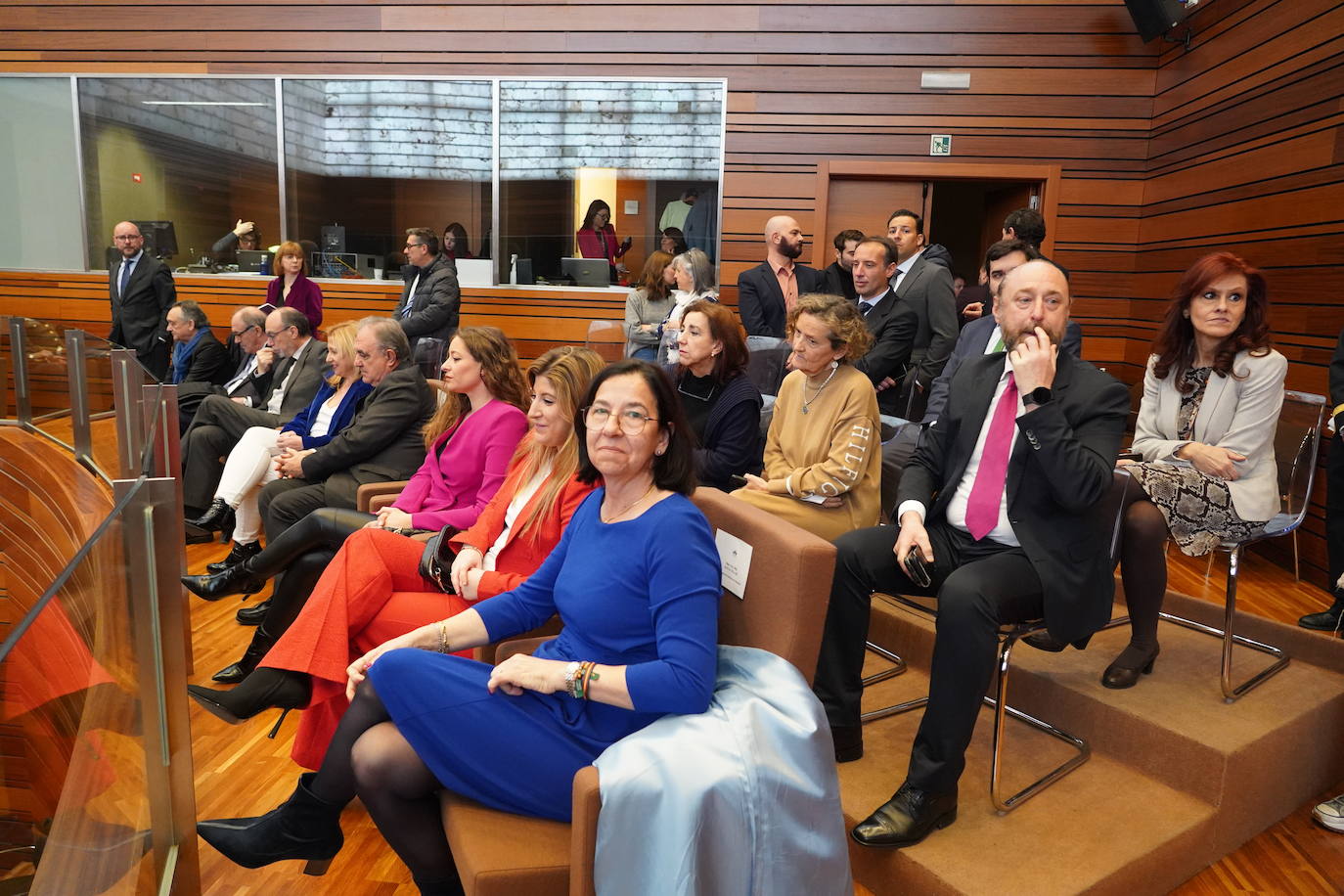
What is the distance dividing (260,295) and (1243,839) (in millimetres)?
7171

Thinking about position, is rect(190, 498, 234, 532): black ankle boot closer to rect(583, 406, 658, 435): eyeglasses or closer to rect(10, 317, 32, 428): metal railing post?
rect(10, 317, 32, 428): metal railing post

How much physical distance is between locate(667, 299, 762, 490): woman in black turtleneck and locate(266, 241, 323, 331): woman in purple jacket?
391 centimetres

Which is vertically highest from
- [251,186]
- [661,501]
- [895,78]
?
[895,78]

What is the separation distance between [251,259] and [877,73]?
4.90 meters

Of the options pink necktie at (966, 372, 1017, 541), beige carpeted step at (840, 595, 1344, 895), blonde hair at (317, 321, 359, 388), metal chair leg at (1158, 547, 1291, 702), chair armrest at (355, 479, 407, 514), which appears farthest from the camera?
blonde hair at (317, 321, 359, 388)

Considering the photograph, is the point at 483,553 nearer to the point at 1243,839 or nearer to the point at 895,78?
the point at 1243,839

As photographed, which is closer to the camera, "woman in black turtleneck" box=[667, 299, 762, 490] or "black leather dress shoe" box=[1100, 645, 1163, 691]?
"black leather dress shoe" box=[1100, 645, 1163, 691]

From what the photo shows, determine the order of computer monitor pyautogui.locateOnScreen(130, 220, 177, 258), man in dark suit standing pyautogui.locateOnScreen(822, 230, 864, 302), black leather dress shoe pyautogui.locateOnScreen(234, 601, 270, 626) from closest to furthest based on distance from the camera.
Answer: black leather dress shoe pyautogui.locateOnScreen(234, 601, 270, 626), man in dark suit standing pyautogui.locateOnScreen(822, 230, 864, 302), computer monitor pyautogui.locateOnScreen(130, 220, 177, 258)

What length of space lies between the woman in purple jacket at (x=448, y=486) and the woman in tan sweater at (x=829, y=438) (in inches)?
31.7

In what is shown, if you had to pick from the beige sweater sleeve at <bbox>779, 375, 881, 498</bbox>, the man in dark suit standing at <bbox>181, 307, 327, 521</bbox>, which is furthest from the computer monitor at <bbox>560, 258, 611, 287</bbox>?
the beige sweater sleeve at <bbox>779, 375, 881, 498</bbox>

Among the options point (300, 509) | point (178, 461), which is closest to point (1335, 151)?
point (300, 509)

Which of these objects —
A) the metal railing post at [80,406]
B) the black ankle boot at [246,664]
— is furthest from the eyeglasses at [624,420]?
the metal railing post at [80,406]

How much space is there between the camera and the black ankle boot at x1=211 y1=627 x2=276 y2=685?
9.84 ft

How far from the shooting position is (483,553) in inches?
99.3
